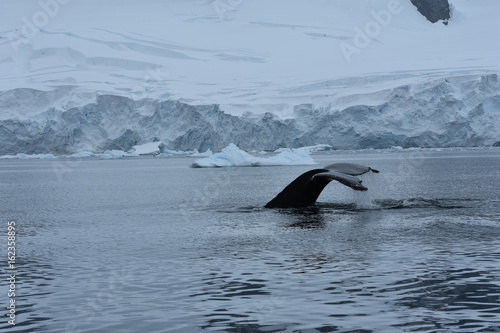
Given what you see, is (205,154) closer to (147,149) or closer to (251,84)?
(147,149)

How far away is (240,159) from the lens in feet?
215

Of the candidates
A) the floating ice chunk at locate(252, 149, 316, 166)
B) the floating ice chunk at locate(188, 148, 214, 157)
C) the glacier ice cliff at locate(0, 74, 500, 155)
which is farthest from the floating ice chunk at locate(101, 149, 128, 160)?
the floating ice chunk at locate(252, 149, 316, 166)

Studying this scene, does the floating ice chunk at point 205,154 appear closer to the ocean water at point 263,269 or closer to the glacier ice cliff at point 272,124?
the glacier ice cliff at point 272,124

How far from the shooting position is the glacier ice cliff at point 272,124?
80.7m

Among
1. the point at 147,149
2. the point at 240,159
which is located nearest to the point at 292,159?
the point at 240,159

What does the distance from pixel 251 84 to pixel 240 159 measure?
2836 inches

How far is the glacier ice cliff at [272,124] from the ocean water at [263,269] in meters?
58.3

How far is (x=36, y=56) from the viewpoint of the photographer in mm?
147625

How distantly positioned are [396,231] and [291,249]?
144 inches

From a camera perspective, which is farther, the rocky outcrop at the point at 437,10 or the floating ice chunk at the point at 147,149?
the rocky outcrop at the point at 437,10

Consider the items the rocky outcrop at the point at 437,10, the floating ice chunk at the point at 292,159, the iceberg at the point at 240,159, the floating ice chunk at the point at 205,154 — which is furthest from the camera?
the rocky outcrop at the point at 437,10

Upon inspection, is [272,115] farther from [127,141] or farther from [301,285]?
[301,285]

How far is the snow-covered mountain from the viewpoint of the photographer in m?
83.0

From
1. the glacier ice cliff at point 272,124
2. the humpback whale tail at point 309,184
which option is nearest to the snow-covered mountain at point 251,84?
the glacier ice cliff at point 272,124
